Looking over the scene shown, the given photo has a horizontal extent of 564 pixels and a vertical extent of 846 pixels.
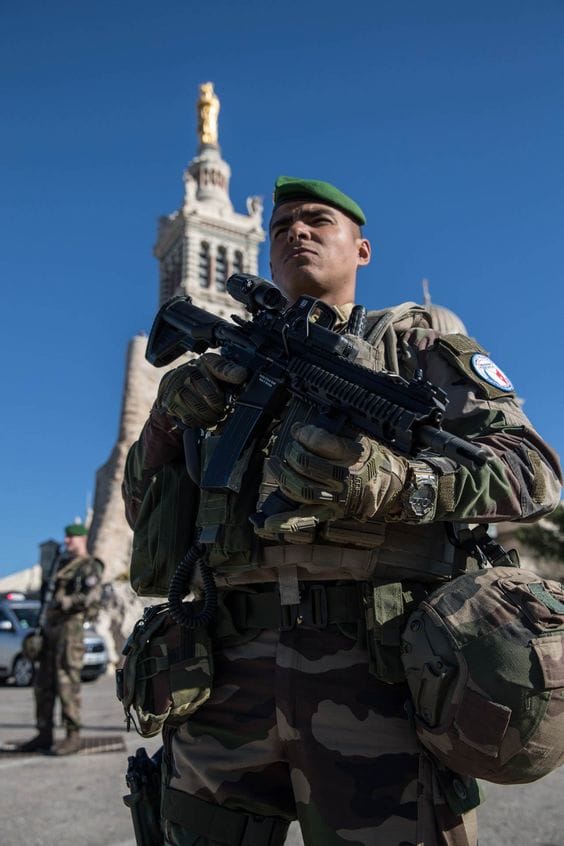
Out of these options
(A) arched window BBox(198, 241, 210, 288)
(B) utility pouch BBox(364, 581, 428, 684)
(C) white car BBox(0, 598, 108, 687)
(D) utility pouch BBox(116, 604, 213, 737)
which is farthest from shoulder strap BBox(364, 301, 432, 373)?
(A) arched window BBox(198, 241, 210, 288)

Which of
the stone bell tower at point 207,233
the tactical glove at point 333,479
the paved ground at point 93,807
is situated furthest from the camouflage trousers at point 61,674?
the stone bell tower at point 207,233

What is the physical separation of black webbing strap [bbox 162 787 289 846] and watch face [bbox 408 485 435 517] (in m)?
0.94

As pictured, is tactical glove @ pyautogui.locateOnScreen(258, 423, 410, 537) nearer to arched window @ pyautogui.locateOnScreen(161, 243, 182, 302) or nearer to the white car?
the white car

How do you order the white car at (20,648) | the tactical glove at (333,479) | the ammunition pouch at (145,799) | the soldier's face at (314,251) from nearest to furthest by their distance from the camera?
1. the tactical glove at (333,479)
2. the ammunition pouch at (145,799)
3. the soldier's face at (314,251)
4. the white car at (20,648)

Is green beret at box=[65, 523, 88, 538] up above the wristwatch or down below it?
above

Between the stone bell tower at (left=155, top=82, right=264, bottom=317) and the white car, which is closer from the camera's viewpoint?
the white car

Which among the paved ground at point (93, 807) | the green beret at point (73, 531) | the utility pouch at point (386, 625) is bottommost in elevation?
the paved ground at point (93, 807)

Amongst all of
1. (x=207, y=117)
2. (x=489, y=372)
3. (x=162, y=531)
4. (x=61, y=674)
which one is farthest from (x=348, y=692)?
(x=207, y=117)

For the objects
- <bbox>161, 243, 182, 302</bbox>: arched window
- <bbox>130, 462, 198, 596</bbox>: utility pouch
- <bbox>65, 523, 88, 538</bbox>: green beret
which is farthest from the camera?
<bbox>161, 243, 182, 302</bbox>: arched window

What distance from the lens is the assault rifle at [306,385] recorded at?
162cm

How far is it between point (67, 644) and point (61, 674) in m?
0.26

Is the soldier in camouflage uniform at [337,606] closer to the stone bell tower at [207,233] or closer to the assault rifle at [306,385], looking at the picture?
the assault rifle at [306,385]

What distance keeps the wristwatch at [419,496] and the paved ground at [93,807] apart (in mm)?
2369

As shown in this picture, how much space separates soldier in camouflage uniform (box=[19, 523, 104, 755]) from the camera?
19.2 ft
